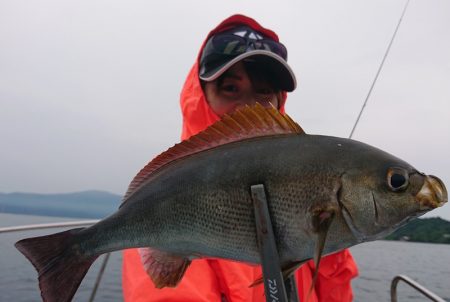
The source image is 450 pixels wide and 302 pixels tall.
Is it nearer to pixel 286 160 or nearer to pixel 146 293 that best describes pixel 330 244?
pixel 286 160

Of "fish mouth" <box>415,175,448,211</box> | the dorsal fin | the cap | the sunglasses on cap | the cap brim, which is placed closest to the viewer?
"fish mouth" <box>415,175,448,211</box>

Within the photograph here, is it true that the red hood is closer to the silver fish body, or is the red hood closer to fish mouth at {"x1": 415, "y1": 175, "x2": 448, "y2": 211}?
the silver fish body

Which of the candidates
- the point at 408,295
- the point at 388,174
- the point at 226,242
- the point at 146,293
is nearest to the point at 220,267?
the point at 146,293

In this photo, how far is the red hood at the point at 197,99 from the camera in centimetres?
346

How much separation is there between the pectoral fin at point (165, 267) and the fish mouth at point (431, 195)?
1.10 m

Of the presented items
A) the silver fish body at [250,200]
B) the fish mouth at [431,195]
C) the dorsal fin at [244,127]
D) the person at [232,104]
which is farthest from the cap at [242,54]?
the fish mouth at [431,195]

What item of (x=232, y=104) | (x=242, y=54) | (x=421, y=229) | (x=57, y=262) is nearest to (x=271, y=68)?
(x=242, y=54)

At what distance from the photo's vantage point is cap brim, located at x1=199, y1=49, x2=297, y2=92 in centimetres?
310

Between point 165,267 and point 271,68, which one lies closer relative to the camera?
point 165,267

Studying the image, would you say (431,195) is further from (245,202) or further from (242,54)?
(242,54)

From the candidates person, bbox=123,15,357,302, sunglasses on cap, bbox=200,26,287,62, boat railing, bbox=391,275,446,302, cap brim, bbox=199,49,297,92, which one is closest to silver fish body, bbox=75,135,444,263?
person, bbox=123,15,357,302

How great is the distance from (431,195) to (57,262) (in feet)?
5.80

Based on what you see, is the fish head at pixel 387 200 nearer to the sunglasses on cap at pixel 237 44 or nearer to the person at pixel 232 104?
the person at pixel 232 104

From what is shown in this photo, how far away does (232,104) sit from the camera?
342 centimetres
